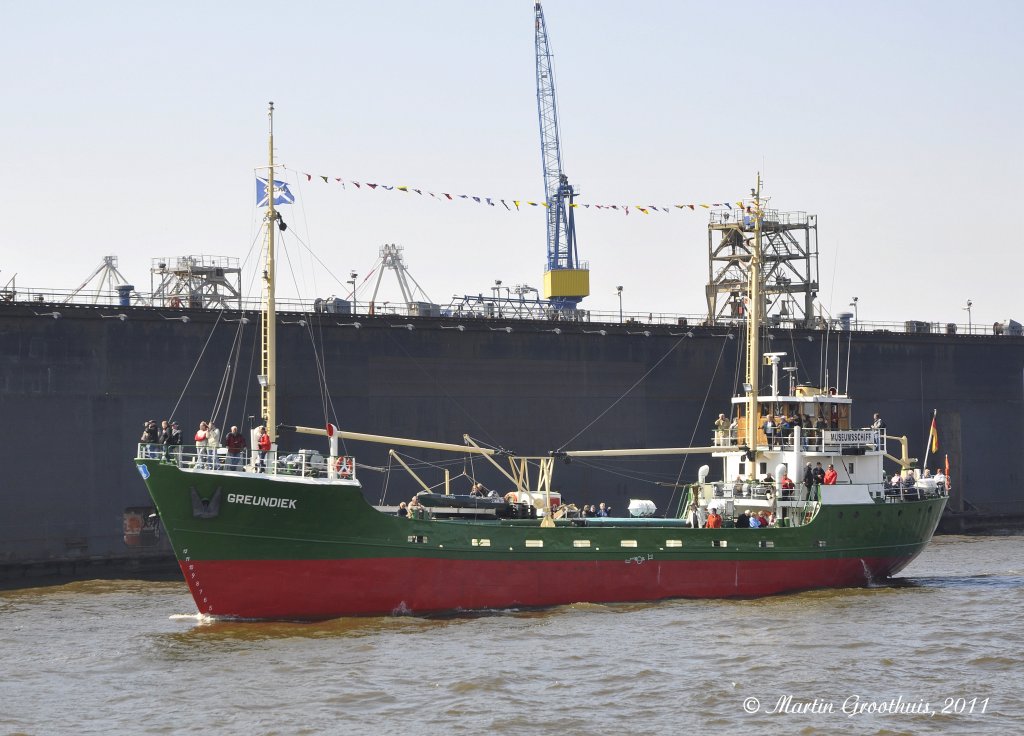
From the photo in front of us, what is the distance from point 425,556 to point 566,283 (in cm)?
4429

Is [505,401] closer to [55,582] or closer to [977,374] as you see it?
[55,582]

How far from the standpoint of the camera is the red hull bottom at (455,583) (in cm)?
3031

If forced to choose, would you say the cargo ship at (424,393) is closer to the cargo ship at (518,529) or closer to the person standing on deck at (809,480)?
the cargo ship at (518,529)

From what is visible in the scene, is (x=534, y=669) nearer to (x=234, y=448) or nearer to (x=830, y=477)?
(x=234, y=448)

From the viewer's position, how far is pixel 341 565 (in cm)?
3075

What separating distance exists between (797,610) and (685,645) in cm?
578

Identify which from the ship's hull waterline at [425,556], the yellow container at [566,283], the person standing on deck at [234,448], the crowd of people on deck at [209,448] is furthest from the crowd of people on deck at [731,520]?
the yellow container at [566,283]

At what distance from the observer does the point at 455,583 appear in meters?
31.9

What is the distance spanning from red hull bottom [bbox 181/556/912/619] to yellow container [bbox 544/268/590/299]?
39730mm

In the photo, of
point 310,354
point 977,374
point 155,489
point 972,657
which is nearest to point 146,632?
point 155,489

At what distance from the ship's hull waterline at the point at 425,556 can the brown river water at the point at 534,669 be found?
66cm

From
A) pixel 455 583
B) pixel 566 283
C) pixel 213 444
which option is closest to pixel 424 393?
pixel 455 583

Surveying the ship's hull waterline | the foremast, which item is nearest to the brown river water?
the ship's hull waterline

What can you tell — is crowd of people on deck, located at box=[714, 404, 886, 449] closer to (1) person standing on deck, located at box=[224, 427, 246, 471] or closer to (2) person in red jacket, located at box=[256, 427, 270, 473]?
(2) person in red jacket, located at box=[256, 427, 270, 473]
